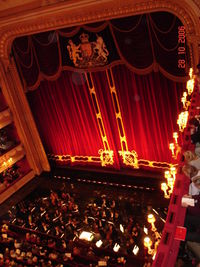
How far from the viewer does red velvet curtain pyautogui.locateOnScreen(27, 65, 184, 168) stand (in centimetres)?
941

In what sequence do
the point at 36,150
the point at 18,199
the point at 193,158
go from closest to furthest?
the point at 193,158 < the point at 18,199 < the point at 36,150

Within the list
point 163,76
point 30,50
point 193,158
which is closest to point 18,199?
point 30,50

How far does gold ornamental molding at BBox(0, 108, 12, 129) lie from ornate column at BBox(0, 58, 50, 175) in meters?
0.17

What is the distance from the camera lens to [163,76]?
8945 mm

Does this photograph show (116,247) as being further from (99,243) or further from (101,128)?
(101,128)

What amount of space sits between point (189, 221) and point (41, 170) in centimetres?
1041

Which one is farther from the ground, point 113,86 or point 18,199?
point 113,86

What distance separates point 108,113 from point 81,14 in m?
3.46

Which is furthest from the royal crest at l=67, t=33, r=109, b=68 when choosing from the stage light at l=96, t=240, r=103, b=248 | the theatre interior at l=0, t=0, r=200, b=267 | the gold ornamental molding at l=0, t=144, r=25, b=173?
the stage light at l=96, t=240, r=103, b=248

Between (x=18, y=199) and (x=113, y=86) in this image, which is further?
(x=18, y=199)

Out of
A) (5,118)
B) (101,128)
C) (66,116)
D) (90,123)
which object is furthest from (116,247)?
(5,118)

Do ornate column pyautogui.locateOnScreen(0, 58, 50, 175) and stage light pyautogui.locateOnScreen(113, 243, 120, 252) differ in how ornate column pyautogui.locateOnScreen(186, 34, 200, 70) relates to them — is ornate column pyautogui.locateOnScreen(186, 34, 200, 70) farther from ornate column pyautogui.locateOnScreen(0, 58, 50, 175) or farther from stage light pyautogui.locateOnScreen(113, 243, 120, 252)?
ornate column pyautogui.locateOnScreen(0, 58, 50, 175)

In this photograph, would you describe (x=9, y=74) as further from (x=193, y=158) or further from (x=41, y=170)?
(x=193, y=158)

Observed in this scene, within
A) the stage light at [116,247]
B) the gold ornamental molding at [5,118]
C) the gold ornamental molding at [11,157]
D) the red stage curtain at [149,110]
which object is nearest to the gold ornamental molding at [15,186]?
the gold ornamental molding at [11,157]
